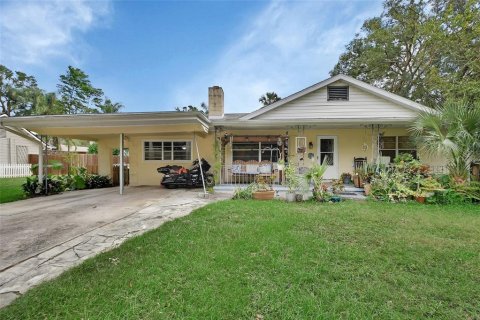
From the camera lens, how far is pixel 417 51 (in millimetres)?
16906

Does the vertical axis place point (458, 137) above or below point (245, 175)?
above

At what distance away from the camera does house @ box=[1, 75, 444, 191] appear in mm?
9992

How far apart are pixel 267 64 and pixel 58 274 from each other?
1457 cm

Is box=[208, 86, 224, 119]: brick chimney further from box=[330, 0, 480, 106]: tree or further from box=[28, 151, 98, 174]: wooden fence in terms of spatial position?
box=[330, 0, 480, 106]: tree

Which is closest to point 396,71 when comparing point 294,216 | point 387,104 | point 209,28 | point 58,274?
point 387,104

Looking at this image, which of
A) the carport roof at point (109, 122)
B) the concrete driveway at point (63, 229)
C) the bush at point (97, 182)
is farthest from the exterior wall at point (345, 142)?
the bush at point (97, 182)

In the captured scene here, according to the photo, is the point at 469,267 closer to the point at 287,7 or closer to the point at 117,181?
the point at 287,7

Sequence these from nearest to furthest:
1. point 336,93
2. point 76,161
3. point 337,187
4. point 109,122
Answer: point 109,122, point 337,187, point 336,93, point 76,161

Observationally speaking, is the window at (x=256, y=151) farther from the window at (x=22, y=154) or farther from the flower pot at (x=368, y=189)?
the window at (x=22, y=154)

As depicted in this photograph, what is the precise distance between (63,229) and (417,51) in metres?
21.6

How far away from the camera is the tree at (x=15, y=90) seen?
1120 inches

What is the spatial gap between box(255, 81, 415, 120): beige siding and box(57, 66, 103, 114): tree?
77.0 feet

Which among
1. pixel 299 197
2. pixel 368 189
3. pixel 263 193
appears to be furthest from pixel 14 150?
pixel 368 189

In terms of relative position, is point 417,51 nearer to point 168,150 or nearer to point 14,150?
point 168,150
